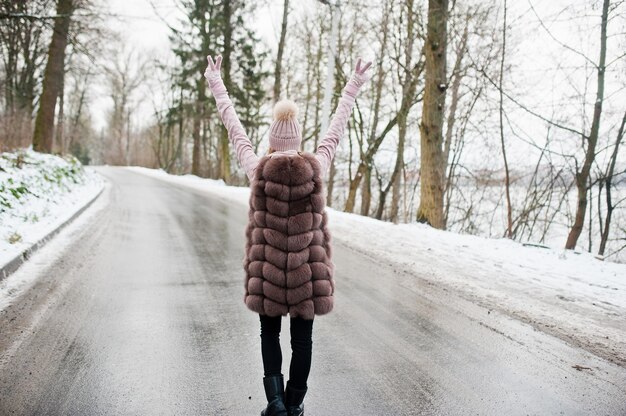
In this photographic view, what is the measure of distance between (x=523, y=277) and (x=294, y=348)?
5263mm

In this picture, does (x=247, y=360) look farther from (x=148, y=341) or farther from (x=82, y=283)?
(x=82, y=283)

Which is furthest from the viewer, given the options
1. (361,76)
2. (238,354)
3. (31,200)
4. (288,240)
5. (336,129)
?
(31,200)

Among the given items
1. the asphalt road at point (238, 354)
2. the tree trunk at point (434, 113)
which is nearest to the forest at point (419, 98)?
the tree trunk at point (434, 113)

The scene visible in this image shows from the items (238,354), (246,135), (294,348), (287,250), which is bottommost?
(238,354)

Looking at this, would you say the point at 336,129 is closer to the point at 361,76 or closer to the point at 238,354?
the point at 361,76

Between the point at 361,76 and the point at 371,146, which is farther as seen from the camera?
the point at 371,146

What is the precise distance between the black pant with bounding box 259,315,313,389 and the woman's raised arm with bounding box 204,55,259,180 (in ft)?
2.87

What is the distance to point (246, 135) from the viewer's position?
8.65ft

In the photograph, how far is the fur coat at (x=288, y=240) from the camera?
226cm

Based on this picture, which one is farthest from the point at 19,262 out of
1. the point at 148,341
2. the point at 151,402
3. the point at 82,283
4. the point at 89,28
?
the point at 89,28

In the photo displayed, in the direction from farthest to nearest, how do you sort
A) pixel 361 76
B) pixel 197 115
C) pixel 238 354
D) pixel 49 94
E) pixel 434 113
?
pixel 197 115 < pixel 49 94 < pixel 434 113 < pixel 238 354 < pixel 361 76

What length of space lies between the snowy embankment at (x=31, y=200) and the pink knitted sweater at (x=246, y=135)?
402 centimetres

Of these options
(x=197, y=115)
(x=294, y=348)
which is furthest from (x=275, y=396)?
(x=197, y=115)

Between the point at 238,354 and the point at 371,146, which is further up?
the point at 371,146
